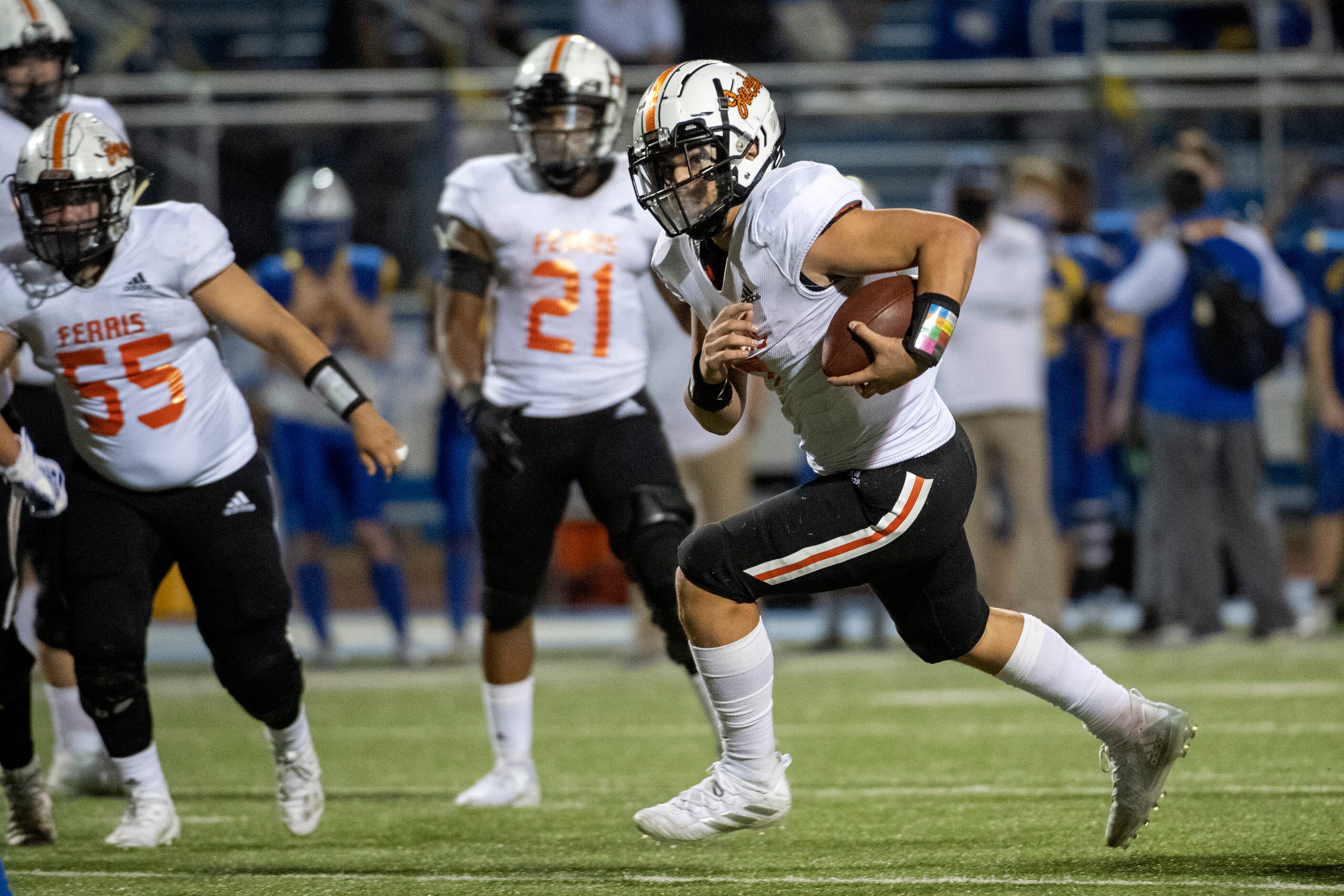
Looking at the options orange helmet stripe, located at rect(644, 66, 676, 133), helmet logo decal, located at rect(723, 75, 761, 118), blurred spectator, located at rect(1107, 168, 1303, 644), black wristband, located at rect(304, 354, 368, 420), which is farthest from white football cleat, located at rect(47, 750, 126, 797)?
blurred spectator, located at rect(1107, 168, 1303, 644)

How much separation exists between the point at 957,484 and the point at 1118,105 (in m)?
6.35

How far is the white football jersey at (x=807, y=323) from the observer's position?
3299mm

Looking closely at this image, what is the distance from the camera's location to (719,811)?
343 cm

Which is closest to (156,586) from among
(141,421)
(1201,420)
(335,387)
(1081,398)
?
(141,421)

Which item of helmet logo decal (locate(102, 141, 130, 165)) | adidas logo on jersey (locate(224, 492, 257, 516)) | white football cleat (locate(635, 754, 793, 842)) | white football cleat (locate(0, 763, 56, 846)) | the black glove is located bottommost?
white football cleat (locate(0, 763, 56, 846))

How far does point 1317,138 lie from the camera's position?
9609 millimetres

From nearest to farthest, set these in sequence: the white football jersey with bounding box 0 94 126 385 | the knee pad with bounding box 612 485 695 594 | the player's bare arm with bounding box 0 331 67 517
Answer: the player's bare arm with bounding box 0 331 67 517, the knee pad with bounding box 612 485 695 594, the white football jersey with bounding box 0 94 126 385

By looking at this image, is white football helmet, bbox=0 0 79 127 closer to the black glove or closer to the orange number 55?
the orange number 55

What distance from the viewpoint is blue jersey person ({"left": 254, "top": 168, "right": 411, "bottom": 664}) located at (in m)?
7.75

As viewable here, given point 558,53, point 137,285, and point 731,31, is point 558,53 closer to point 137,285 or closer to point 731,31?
point 137,285

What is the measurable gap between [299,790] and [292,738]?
14 cm

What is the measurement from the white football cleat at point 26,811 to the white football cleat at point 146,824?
199mm

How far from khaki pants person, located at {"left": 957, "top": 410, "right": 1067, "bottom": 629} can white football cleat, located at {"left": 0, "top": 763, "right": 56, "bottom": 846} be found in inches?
167

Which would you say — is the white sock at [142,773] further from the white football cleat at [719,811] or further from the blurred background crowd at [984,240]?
the blurred background crowd at [984,240]
